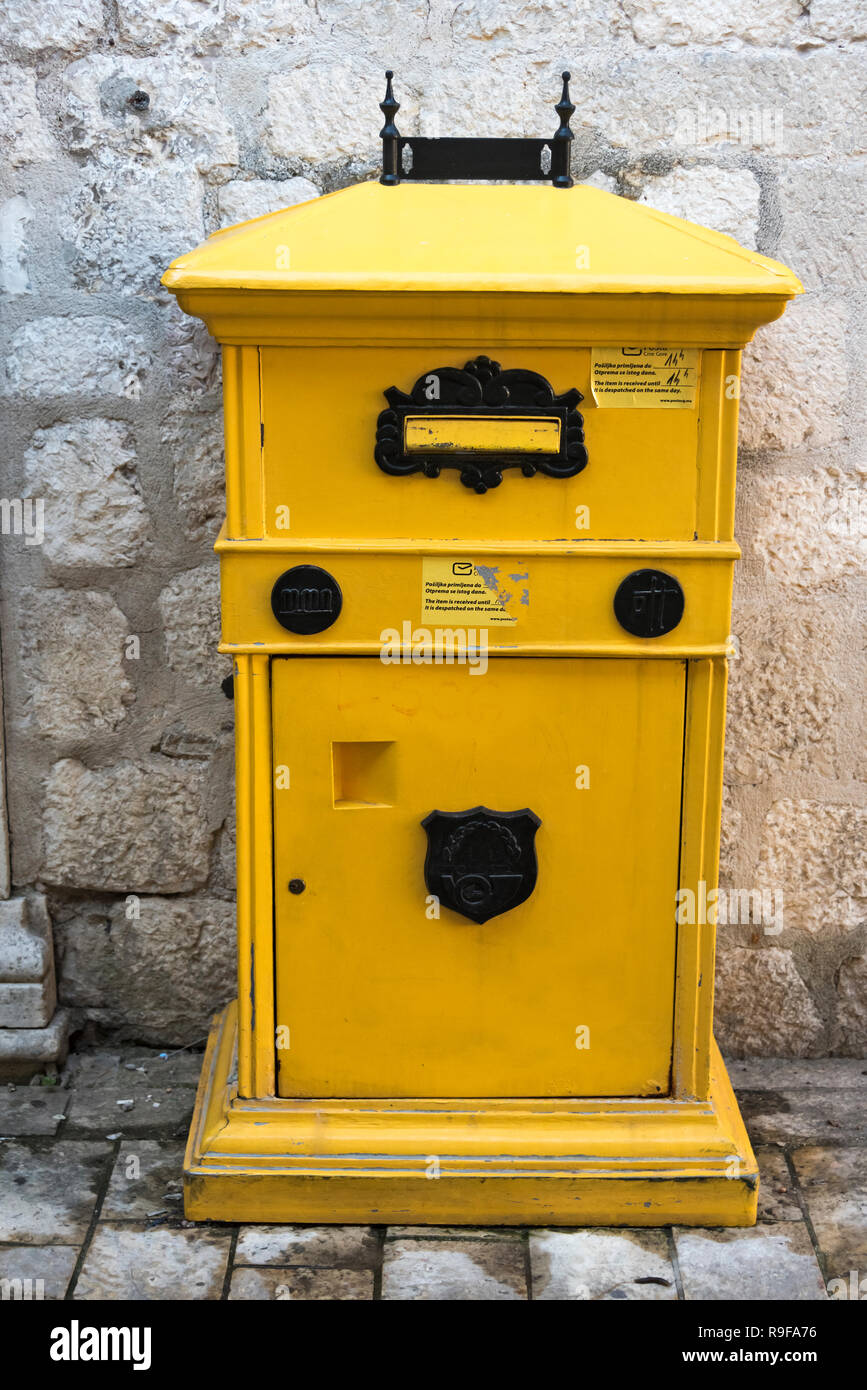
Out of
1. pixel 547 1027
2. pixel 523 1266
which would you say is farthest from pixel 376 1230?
pixel 547 1027

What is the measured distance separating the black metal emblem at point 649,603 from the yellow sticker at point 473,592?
0.16 meters

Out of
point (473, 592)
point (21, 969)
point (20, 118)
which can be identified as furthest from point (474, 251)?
point (21, 969)

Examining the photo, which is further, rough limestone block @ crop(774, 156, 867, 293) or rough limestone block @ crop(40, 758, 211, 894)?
rough limestone block @ crop(40, 758, 211, 894)

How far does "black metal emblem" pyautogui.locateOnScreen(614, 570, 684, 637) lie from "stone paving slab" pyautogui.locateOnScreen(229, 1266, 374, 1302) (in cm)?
119

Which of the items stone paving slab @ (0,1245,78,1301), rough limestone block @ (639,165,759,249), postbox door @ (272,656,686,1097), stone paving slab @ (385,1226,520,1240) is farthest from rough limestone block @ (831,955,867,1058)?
stone paving slab @ (0,1245,78,1301)

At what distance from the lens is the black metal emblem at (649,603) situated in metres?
2.14

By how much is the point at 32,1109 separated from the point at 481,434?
171cm

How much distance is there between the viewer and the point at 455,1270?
2232 millimetres

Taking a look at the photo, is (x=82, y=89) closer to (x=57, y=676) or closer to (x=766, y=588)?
(x=57, y=676)

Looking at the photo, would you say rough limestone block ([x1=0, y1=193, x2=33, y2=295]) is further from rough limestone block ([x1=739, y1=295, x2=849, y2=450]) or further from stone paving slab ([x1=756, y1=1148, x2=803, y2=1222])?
stone paving slab ([x1=756, y1=1148, x2=803, y2=1222])

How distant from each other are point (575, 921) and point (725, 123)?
1596 millimetres

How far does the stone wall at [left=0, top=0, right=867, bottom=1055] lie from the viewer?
8.43 feet
